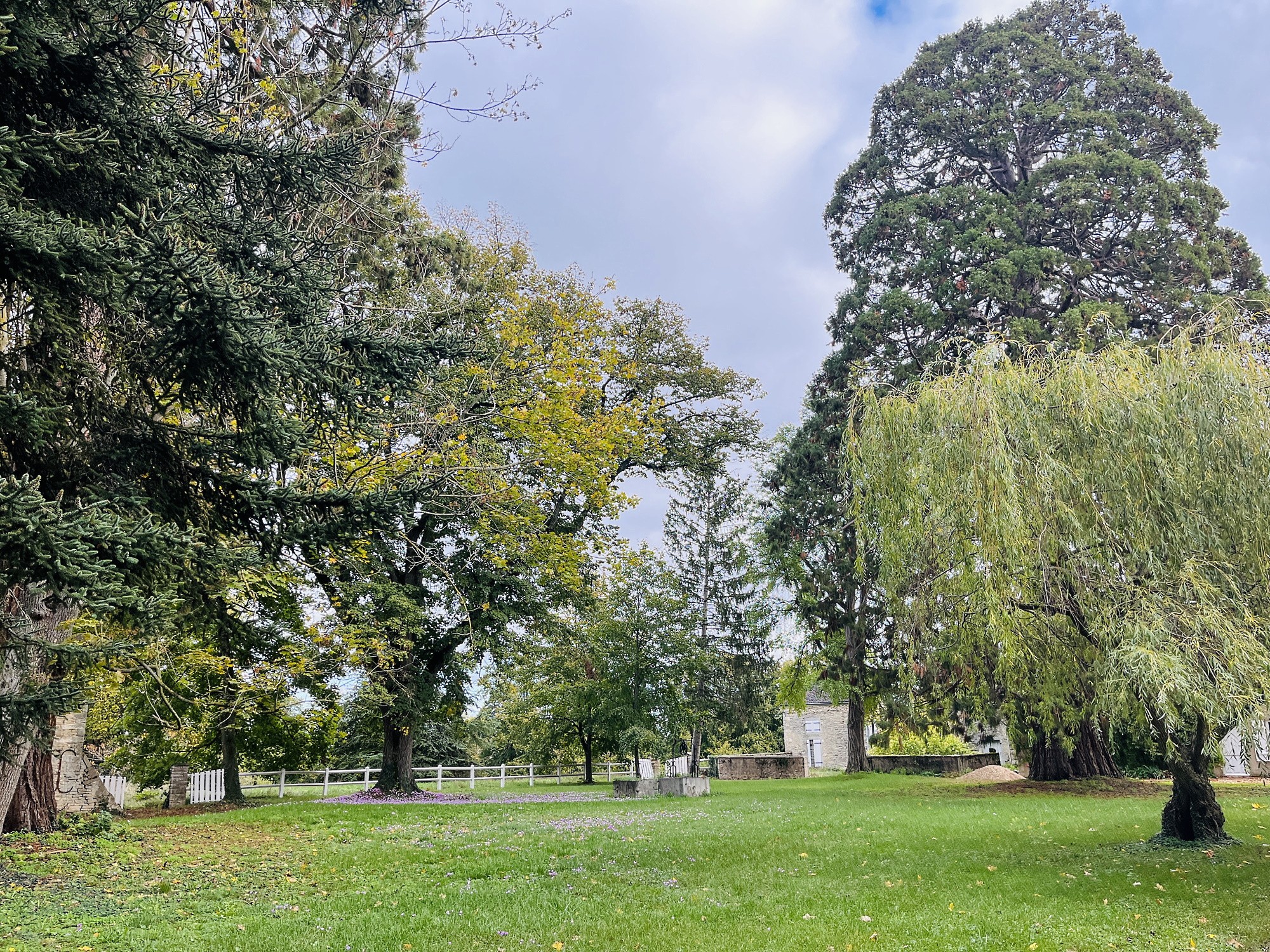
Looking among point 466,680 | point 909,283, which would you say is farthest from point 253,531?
point 909,283

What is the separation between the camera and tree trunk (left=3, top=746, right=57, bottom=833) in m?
9.87

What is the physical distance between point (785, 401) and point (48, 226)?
24.1 m

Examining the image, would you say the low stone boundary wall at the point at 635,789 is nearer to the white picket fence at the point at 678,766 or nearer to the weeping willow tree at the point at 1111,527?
the white picket fence at the point at 678,766

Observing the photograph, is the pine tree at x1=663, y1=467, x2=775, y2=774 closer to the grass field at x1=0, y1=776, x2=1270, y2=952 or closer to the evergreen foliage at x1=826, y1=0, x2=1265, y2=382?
the evergreen foliage at x1=826, y1=0, x2=1265, y2=382

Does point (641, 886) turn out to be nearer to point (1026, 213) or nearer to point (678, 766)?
point (1026, 213)

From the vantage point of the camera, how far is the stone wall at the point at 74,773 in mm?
10711

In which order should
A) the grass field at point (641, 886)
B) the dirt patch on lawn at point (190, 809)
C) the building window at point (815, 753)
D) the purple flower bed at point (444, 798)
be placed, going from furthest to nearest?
the building window at point (815, 753)
the purple flower bed at point (444, 798)
the dirt patch on lawn at point (190, 809)
the grass field at point (641, 886)

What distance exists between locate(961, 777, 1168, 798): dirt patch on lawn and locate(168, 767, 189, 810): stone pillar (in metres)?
17.6

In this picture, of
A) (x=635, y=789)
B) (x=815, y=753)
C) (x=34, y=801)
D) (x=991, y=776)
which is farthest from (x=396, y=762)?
(x=815, y=753)

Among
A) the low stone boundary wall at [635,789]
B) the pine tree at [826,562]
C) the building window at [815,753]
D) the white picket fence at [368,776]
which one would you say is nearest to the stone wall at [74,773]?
the white picket fence at [368,776]

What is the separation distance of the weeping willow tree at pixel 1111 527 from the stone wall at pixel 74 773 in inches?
453

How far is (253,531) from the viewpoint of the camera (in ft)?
19.7

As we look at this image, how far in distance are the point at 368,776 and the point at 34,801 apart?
1208 cm

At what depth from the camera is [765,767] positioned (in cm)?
3116
